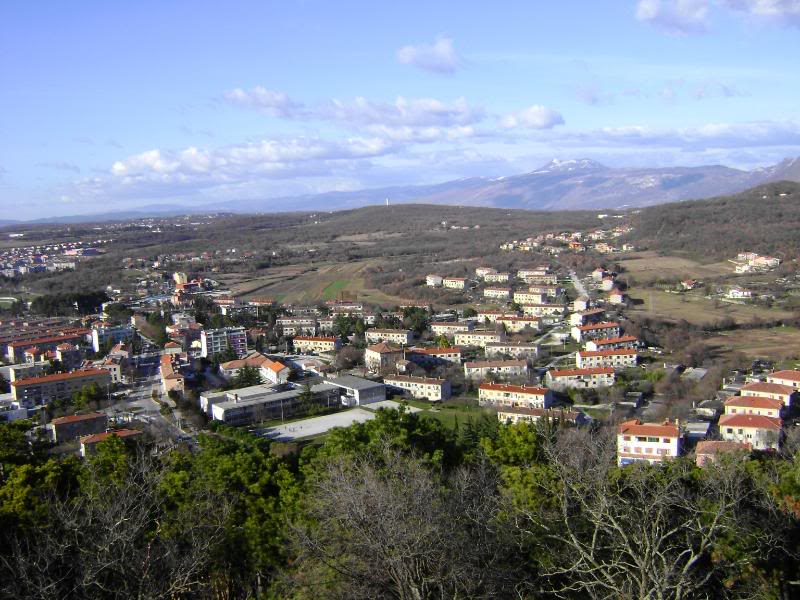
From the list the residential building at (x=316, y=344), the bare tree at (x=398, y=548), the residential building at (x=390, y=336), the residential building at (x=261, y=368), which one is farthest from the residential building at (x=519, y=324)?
the bare tree at (x=398, y=548)

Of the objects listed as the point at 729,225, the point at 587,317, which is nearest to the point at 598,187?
the point at 729,225

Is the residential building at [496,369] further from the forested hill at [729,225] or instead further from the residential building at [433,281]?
the forested hill at [729,225]

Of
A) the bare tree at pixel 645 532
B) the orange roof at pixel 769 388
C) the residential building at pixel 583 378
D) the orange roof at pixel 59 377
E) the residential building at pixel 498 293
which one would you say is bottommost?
the residential building at pixel 583 378

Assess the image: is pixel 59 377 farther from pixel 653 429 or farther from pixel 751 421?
pixel 751 421

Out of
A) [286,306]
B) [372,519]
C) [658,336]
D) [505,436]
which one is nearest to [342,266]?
[286,306]

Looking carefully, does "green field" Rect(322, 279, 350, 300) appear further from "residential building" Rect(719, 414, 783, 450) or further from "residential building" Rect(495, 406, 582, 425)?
"residential building" Rect(719, 414, 783, 450)
